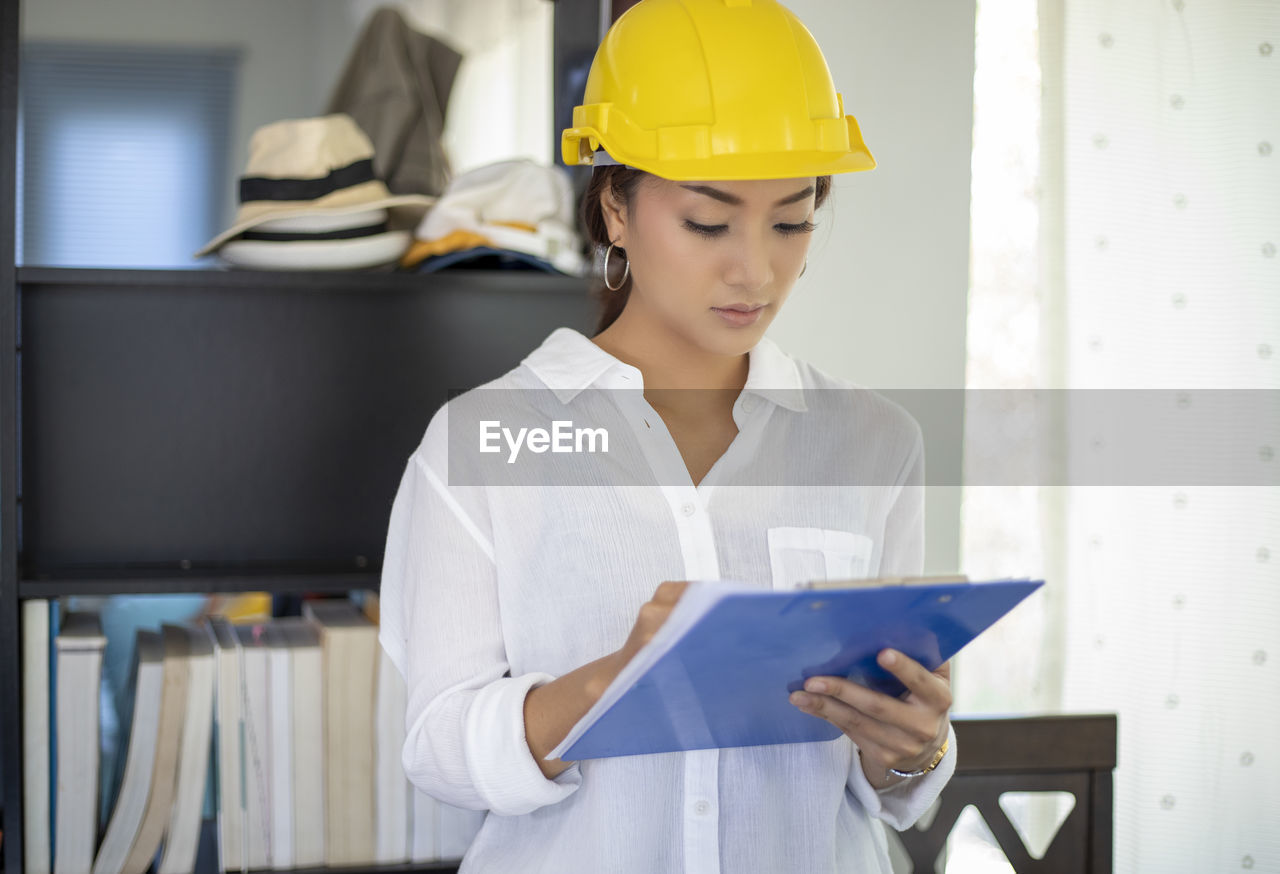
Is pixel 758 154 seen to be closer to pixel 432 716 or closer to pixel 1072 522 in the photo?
pixel 432 716

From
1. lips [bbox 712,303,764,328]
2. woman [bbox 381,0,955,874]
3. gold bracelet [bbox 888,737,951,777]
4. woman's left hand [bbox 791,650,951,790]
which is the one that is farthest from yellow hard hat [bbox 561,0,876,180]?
gold bracelet [bbox 888,737,951,777]

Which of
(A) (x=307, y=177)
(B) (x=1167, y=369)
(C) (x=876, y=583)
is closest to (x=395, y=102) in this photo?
(A) (x=307, y=177)

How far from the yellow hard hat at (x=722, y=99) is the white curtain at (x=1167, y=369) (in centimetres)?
98

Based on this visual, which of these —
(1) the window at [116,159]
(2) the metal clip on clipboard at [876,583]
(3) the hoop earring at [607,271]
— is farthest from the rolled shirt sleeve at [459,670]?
(1) the window at [116,159]

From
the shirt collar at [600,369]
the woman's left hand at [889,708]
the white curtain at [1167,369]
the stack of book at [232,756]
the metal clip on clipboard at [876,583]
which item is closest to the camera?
the metal clip on clipboard at [876,583]

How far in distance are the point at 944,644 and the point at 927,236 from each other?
112 centimetres

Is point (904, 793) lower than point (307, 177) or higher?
lower

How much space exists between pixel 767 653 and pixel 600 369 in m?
0.42

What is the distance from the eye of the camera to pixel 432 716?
100 centimetres

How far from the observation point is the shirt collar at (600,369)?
114 centimetres

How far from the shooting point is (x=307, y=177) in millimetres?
1710

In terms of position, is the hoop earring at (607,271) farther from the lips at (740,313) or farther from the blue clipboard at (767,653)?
the blue clipboard at (767,653)

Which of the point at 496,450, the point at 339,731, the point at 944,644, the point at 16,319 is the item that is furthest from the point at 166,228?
the point at 944,644

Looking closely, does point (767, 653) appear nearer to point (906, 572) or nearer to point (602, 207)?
point (906, 572)
